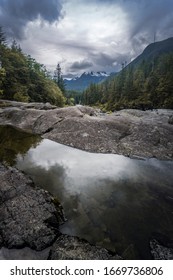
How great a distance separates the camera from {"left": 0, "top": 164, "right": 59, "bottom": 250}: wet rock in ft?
18.2

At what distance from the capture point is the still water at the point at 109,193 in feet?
19.6

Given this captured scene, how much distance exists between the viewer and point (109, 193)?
26.4ft

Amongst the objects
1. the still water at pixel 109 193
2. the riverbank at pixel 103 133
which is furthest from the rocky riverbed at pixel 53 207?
the still water at pixel 109 193

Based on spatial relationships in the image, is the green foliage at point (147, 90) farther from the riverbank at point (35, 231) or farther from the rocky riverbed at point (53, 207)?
the riverbank at point (35, 231)

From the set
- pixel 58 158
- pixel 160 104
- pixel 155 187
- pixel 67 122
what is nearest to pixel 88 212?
pixel 155 187

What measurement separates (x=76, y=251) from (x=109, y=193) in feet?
10.4

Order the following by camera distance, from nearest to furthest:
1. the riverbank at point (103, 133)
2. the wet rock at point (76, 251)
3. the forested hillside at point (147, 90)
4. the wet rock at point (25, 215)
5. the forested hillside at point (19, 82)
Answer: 1. the wet rock at point (76, 251)
2. the wet rock at point (25, 215)
3. the riverbank at point (103, 133)
4. the forested hillside at point (19, 82)
5. the forested hillside at point (147, 90)

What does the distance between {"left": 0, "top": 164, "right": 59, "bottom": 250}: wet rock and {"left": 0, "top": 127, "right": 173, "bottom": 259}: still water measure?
0.61 metres

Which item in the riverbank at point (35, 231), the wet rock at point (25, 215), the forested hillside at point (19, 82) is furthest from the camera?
the forested hillside at point (19, 82)

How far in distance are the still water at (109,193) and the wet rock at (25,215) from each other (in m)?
0.61

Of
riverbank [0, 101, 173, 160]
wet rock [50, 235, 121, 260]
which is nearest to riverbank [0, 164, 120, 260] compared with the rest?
wet rock [50, 235, 121, 260]

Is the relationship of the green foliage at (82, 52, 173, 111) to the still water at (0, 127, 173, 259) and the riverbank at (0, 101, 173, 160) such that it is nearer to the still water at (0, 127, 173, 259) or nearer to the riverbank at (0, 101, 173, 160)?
the riverbank at (0, 101, 173, 160)

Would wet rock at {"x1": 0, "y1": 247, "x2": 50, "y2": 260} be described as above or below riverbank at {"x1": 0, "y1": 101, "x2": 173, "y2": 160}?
below

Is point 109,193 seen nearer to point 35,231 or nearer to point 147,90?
point 35,231
